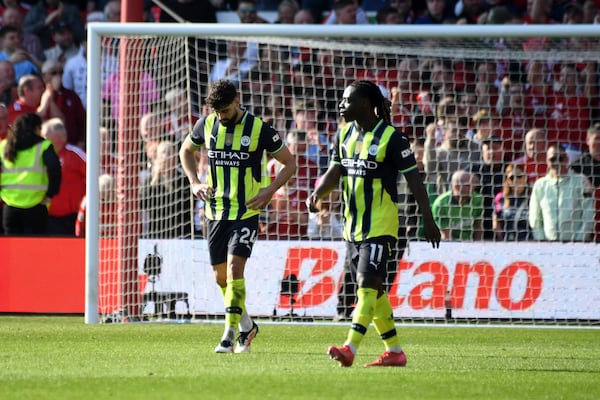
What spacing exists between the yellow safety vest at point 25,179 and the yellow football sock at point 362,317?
773 cm

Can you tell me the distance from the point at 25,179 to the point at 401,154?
7887mm

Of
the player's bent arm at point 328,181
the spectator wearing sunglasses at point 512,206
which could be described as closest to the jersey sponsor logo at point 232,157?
the player's bent arm at point 328,181

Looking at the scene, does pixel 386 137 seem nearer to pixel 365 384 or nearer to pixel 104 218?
pixel 365 384

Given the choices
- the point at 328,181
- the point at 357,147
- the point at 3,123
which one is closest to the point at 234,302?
the point at 328,181

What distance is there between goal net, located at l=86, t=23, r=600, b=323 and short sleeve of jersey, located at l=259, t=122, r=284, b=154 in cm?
336

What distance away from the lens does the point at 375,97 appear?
29.7ft

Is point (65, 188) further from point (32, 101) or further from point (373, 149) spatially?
point (373, 149)

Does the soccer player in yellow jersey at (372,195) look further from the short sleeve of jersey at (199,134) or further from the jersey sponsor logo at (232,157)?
the short sleeve of jersey at (199,134)

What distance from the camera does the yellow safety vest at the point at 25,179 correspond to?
1546 centimetres

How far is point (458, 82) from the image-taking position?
1526cm

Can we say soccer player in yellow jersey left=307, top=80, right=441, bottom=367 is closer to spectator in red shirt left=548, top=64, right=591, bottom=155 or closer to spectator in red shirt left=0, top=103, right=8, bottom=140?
spectator in red shirt left=548, top=64, right=591, bottom=155

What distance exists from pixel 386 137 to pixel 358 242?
0.80 meters

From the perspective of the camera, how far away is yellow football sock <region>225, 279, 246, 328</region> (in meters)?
9.80

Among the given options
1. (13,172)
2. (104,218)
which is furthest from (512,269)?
(13,172)
